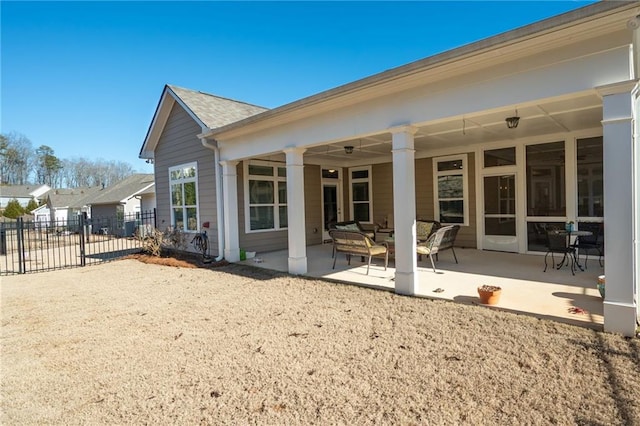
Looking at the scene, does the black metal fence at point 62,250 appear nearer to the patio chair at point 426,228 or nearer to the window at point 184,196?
the window at point 184,196

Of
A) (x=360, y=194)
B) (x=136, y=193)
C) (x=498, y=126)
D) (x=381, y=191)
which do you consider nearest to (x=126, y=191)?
(x=136, y=193)

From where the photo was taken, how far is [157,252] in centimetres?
970

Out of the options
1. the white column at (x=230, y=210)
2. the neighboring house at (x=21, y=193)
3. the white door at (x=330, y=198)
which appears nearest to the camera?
the white column at (x=230, y=210)

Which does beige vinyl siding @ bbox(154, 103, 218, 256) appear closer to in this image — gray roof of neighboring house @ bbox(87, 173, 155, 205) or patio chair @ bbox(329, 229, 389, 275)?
patio chair @ bbox(329, 229, 389, 275)

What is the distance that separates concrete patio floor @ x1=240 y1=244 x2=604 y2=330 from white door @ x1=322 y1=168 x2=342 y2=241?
105 inches

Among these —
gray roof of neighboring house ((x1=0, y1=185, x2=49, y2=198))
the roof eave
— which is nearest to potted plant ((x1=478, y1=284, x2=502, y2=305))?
the roof eave

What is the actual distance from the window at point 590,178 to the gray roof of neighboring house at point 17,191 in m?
58.5

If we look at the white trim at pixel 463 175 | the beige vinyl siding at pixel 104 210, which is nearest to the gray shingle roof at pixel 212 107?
the white trim at pixel 463 175

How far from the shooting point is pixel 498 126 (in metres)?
6.40

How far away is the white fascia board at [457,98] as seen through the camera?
3.38 meters

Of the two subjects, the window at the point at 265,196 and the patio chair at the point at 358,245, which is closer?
the patio chair at the point at 358,245

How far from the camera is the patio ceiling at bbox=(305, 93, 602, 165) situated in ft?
15.8

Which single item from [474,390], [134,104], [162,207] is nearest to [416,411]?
[474,390]

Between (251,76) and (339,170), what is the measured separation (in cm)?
625
